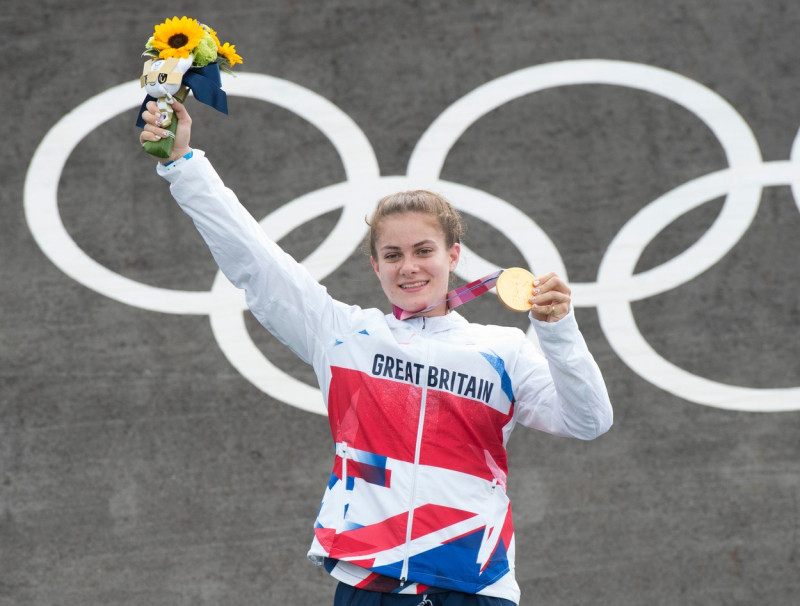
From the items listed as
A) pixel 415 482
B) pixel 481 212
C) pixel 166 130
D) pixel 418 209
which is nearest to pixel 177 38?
pixel 166 130

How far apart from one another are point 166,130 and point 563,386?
39.2 inches

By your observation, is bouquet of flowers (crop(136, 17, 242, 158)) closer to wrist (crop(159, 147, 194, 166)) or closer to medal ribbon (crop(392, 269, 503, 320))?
wrist (crop(159, 147, 194, 166))

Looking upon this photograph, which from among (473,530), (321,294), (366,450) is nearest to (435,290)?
(321,294)

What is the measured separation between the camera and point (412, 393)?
2.04m

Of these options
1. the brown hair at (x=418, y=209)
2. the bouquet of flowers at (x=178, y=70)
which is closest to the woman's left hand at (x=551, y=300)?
the brown hair at (x=418, y=209)

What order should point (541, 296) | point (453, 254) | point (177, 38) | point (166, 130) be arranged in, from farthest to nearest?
point (453, 254)
point (177, 38)
point (166, 130)
point (541, 296)

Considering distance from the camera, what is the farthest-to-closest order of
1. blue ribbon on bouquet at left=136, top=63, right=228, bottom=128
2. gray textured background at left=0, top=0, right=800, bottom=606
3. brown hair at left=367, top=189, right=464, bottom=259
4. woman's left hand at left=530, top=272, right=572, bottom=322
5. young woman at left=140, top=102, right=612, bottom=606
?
gray textured background at left=0, top=0, right=800, bottom=606 < brown hair at left=367, top=189, right=464, bottom=259 < blue ribbon on bouquet at left=136, top=63, right=228, bottom=128 < young woman at left=140, top=102, right=612, bottom=606 < woman's left hand at left=530, top=272, right=572, bottom=322

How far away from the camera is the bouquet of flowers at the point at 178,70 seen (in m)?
1.97

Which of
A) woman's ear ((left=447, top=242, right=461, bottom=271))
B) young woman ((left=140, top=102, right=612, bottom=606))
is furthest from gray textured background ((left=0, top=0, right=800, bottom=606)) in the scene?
young woman ((left=140, top=102, right=612, bottom=606))

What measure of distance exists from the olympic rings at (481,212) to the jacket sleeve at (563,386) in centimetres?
185

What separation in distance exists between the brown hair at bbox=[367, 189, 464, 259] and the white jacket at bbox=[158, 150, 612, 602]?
0.21m

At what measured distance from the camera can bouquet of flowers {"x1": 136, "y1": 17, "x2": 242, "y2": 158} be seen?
1975mm

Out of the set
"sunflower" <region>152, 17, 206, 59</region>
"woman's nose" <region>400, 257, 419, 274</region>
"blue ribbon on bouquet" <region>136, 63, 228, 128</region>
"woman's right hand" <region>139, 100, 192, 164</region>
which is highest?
"sunflower" <region>152, 17, 206, 59</region>

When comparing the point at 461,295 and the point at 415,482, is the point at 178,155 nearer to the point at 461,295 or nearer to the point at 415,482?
the point at 461,295
